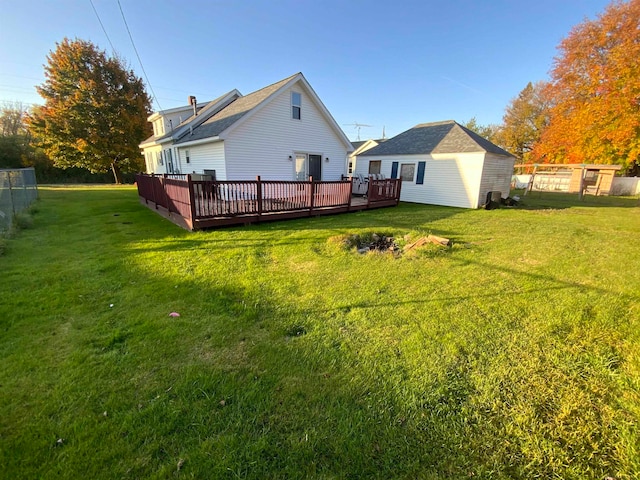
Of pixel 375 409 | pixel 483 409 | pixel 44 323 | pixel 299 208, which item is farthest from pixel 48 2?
pixel 483 409

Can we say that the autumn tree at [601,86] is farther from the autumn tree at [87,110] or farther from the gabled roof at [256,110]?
the autumn tree at [87,110]

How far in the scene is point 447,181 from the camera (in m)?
13.3

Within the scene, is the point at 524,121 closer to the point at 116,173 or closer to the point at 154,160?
the point at 154,160

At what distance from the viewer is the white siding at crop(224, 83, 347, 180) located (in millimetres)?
10859

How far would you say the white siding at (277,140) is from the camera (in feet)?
35.6

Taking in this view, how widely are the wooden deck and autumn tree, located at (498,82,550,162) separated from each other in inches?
1303

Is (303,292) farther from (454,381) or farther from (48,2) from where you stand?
(48,2)

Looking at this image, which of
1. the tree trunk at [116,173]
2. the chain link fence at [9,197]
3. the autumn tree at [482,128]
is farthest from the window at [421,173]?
the autumn tree at [482,128]

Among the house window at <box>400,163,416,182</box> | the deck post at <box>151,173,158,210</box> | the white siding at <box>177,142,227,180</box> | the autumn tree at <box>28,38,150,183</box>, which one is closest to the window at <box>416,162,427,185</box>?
the house window at <box>400,163,416,182</box>

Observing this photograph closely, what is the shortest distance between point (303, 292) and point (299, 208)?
212 inches

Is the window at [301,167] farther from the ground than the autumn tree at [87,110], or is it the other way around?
the autumn tree at [87,110]

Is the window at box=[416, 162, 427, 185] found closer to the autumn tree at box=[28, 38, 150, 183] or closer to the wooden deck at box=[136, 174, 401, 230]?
the wooden deck at box=[136, 174, 401, 230]

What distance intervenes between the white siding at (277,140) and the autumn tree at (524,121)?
30.5 metres

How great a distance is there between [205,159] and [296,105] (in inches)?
184
